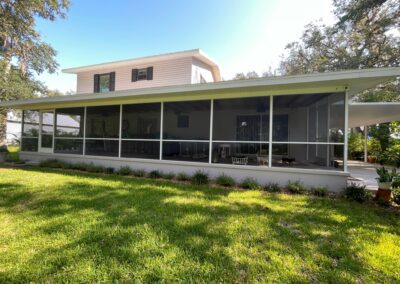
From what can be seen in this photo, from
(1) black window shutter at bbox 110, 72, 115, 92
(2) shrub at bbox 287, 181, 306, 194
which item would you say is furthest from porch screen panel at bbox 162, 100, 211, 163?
(1) black window shutter at bbox 110, 72, 115, 92

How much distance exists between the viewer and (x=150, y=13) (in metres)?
13.8

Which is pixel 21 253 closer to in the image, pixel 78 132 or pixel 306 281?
pixel 306 281

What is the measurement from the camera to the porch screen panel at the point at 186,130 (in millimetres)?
9250

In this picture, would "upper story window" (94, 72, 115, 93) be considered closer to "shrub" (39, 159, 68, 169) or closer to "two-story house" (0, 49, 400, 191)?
"two-story house" (0, 49, 400, 191)

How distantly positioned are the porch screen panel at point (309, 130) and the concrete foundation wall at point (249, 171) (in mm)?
875

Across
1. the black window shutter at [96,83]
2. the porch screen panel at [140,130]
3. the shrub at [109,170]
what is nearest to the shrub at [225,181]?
the porch screen panel at [140,130]

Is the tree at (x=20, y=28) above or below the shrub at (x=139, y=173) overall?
above

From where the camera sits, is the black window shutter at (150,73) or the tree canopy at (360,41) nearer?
the black window shutter at (150,73)

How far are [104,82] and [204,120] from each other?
264 inches

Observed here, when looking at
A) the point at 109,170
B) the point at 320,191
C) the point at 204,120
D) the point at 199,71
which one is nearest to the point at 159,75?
the point at 199,71

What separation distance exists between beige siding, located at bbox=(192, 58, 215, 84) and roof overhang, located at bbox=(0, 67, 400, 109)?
4.08 meters

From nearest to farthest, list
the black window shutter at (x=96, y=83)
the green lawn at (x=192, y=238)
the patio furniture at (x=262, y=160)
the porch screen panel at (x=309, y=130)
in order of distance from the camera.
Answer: the green lawn at (x=192, y=238)
the porch screen panel at (x=309, y=130)
the patio furniture at (x=262, y=160)
the black window shutter at (x=96, y=83)

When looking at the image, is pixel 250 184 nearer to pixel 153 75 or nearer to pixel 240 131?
pixel 240 131

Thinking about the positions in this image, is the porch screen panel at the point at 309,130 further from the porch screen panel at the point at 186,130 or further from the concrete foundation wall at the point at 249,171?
the porch screen panel at the point at 186,130
